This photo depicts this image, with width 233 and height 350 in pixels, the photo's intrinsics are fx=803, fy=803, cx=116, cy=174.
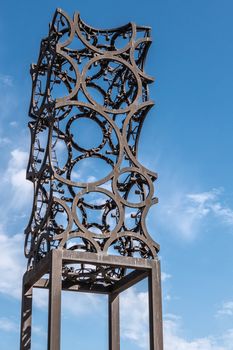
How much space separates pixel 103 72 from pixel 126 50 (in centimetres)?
100

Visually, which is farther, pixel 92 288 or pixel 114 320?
pixel 92 288

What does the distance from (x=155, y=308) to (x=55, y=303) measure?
2522 mm

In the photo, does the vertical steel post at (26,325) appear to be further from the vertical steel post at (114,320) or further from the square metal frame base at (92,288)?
the vertical steel post at (114,320)

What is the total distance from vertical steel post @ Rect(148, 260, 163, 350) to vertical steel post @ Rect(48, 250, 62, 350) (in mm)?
2338

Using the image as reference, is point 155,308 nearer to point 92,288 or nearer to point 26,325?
point 92,288

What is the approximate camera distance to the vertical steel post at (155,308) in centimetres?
1916

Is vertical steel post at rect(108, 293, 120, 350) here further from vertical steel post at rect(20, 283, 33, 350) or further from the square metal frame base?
vertical steel post at rect(20, 283, 33, 350)

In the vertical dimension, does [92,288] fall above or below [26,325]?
above

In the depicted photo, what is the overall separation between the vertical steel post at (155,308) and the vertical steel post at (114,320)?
2670 millimetres

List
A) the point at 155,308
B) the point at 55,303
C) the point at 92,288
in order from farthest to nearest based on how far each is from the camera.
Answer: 1. the point at 92,288
2. the point at 155,308
3. the point at 55,303

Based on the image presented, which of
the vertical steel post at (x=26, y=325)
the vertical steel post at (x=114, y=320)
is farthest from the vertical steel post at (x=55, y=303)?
the vertical steel post at (x=114, y=320)

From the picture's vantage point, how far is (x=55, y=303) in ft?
61.2

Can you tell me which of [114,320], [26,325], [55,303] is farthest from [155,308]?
[26,325]

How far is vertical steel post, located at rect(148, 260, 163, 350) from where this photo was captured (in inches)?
754
